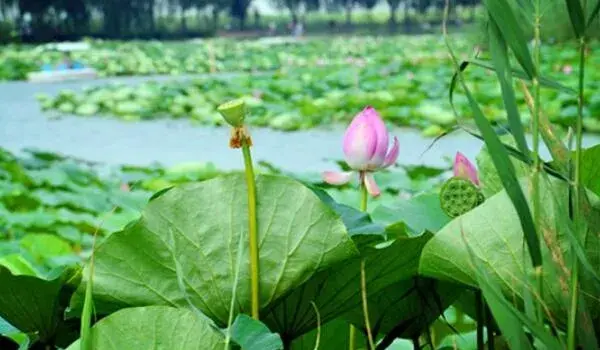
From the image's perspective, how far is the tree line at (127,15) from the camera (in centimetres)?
2200

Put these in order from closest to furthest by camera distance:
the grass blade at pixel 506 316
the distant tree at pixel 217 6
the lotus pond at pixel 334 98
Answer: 1. the grass blade at pixel 506 316
2. the lotus pond at pixel 334 98
3. the distant tree at pixel 217 6

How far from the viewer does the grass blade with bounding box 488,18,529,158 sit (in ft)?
0.86

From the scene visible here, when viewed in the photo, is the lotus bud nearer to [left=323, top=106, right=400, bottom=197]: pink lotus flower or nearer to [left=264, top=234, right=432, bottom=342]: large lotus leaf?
[left=323, top=106, right=400, bottom=197]: pink lotus flower

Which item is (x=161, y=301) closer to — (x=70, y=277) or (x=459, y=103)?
(x=70, y=277)

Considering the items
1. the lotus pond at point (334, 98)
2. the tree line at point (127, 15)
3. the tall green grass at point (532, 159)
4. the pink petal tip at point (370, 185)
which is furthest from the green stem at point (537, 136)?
the tree line at point (127, 15)

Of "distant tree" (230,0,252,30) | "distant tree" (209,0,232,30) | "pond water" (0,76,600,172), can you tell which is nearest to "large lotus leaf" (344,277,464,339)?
"pond water" (0,76,600,172)

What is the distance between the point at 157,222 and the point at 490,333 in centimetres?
13

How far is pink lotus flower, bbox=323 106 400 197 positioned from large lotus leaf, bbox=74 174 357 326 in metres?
0.14

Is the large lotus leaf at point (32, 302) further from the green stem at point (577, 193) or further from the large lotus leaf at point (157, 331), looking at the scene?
the green stem at point (577, 193)

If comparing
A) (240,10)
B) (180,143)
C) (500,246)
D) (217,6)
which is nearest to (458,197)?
(500,246)

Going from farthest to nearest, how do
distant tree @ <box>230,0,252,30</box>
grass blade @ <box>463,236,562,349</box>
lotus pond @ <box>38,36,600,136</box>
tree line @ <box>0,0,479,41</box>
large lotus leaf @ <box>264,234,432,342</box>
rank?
distant tree @ <box>230,0,252,30</box> → tree line @ <box>0,0,479,41</box> → lotus pond @ <box>38,36,600,136</box> → large lotus leaf @ <box>264,234,432,342</box> → grass blade @ <box>463,236,562,349</box>

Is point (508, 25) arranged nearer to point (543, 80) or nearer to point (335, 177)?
point (543, 80)

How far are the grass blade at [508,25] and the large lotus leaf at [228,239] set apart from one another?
101 mm

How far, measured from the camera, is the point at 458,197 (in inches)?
15.4
